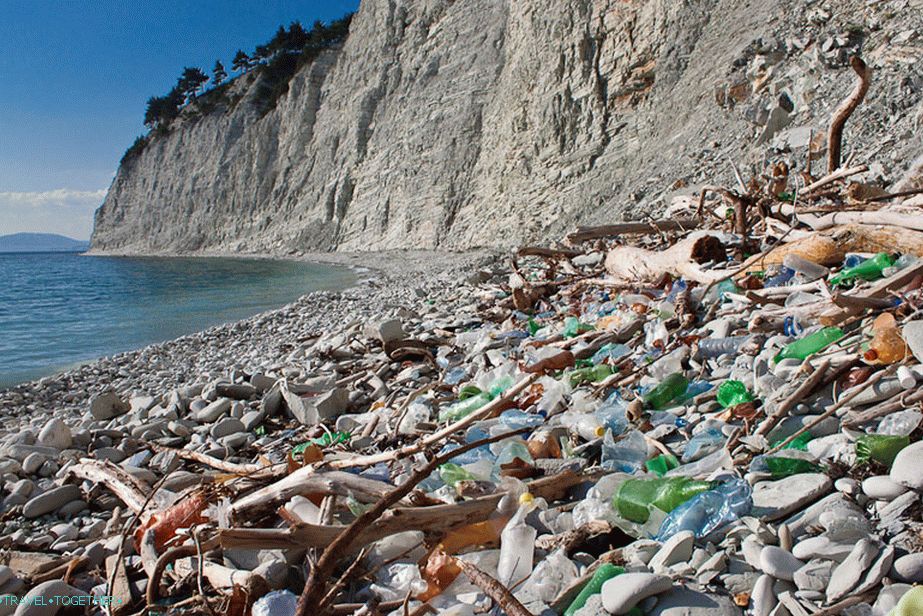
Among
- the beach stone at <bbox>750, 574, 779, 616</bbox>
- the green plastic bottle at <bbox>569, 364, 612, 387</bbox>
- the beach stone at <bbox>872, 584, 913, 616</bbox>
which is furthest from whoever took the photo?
the green plastic bottle at <bbox>569, 364, 612, 387</bbox>

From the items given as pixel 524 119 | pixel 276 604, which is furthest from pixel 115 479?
pixel 524 119

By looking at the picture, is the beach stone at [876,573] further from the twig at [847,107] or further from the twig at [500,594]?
the twig at [847,107]

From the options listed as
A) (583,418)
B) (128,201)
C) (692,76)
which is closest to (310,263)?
(692,76)

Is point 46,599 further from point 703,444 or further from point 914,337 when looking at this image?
point 914,337

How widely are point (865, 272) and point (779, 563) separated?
2.12 meters

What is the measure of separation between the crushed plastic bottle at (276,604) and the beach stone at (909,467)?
1.47 metres

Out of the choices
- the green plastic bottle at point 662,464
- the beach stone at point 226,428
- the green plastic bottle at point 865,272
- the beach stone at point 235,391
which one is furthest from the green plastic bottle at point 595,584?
the beach stone at point 235,391

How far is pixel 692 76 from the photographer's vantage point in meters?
14.7

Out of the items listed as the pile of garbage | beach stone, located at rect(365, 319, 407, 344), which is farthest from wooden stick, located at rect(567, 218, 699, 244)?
beach stone, located at rect(365, 319, 407, 344)

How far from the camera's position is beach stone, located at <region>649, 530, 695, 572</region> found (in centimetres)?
136

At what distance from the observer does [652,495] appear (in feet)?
5.32

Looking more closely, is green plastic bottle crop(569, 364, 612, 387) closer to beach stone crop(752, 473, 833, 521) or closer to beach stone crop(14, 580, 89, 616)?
beach stone crop(752, 473, 833, 521)

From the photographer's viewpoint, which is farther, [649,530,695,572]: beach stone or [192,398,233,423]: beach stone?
[192,398,233,423]: beach stone

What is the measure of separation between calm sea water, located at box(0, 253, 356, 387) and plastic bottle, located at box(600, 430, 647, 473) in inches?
359
